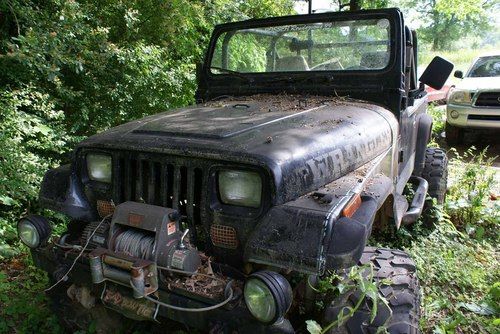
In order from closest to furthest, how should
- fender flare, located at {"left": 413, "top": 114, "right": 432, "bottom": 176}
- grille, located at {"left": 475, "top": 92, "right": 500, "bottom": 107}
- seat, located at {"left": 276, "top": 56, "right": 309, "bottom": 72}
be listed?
seat, located at {"left": 276, "top": 56, "right": 309, "bottom": 72} < fender flare, located at {"left": 413, "top": 114, "right": 432, "bottom": 176} < grille, located at {"left": 475, "top": 92, "right": 500, "bottom": 107}

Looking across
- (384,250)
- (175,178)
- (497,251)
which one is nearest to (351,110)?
(384,250)

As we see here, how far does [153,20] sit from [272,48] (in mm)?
2995

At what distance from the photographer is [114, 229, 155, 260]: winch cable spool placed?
2016 millimetres

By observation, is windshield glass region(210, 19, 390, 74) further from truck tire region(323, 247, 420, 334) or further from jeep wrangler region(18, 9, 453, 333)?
truck tire region(323, 247, 420, 334)

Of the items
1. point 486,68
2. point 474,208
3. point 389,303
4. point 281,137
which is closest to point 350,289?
point 389,303

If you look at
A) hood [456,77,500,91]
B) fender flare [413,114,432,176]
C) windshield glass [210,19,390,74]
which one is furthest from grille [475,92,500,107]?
windshield glass [210,19,390,74]

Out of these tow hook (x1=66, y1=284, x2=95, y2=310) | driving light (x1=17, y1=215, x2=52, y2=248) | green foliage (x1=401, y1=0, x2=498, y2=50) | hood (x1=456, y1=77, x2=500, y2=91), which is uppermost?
green foliage (x1=401, y1=0, x2=498, y2=50)

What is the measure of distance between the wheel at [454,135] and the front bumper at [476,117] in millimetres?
334

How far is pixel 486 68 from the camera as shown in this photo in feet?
28.7

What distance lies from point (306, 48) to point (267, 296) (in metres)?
2.52

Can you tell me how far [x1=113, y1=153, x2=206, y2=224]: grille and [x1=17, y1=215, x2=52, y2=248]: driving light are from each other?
0.44 metres

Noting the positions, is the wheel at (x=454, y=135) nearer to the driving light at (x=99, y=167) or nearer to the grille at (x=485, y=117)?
the grille at (x=485, y=117)

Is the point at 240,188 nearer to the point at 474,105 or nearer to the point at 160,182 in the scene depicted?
the point at 160,182

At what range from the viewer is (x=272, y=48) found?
3.79 meters
